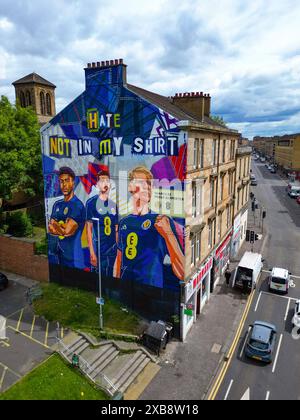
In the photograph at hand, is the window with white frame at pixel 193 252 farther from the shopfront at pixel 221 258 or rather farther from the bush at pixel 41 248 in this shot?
the bush at pixel 41 248

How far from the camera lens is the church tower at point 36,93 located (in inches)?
2644

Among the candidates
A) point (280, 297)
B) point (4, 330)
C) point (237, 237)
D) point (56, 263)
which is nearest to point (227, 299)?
point (280, 297)

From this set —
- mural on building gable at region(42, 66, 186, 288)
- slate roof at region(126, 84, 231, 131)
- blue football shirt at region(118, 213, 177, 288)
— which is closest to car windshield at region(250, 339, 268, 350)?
mural on building gable at region(42, 66, 186, 288)

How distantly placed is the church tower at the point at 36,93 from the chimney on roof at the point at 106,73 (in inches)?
1942

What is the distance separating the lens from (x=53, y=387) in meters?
15.9

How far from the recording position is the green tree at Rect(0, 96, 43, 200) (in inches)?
1136

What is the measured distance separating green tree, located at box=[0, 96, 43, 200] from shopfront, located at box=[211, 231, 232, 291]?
1981 centimetres

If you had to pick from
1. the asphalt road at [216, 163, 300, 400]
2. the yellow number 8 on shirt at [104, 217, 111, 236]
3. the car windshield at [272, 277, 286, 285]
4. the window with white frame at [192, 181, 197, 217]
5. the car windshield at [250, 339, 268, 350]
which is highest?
the window with white frame at [192, 181, 197, 217]

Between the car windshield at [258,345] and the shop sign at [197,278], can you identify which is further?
the shop sign at [197,278]

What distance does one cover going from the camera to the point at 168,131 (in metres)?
18.9

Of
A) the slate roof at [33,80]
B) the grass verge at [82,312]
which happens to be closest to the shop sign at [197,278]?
the grass verge at [82,312]

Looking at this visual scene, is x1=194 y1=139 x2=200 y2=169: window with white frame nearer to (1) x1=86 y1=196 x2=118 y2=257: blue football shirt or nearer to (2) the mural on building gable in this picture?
(2) the mural on building gable

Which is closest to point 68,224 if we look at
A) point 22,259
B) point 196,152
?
point 22,259

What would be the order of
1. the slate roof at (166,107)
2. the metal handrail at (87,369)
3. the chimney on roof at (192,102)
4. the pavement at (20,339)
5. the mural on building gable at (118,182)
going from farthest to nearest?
the chimney on roof at (192,102), the slate roof at (166,107), the mural on building gable at (118,182), the pavement at (20,339), the metal handrail at (87,369)
